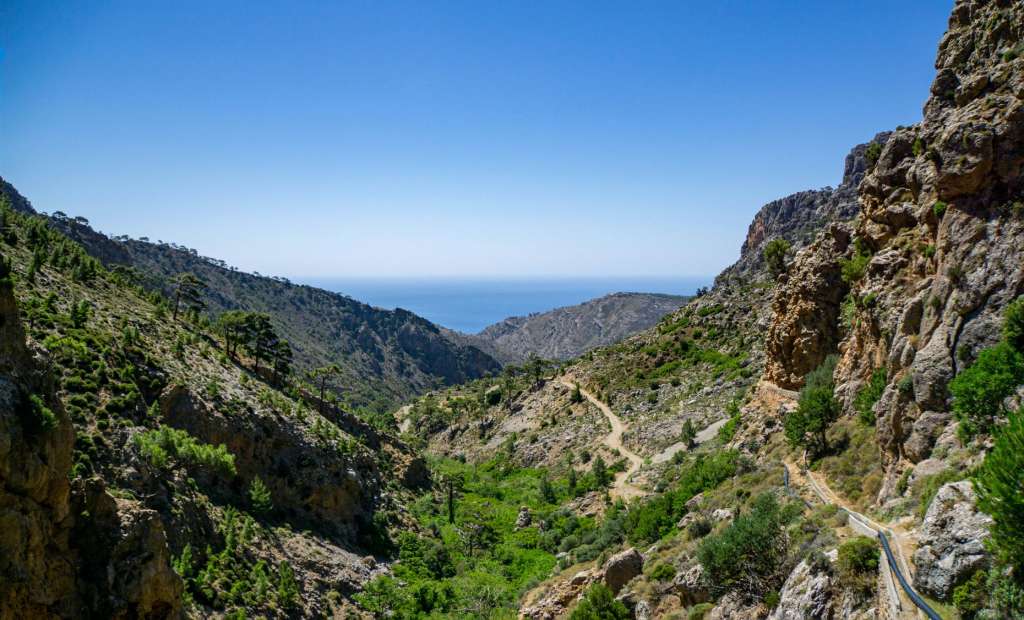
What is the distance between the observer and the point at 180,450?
83.3 feet

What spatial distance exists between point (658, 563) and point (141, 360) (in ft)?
95.6

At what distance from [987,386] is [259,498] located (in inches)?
1247

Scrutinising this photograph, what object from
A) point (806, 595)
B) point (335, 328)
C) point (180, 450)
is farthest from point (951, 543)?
point (335, 328)

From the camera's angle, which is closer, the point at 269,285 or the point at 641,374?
the point at 641,374

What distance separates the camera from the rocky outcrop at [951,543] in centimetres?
1066

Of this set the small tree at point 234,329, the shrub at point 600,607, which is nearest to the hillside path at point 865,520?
the shrub at point 600,607

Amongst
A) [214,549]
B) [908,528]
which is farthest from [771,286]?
[214,549]

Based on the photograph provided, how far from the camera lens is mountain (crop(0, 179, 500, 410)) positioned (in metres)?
130

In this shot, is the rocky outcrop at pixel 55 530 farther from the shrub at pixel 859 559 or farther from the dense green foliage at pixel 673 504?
the dense green foliage at pixel 673 504

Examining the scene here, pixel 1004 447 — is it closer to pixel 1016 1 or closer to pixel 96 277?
pixel 1016 1

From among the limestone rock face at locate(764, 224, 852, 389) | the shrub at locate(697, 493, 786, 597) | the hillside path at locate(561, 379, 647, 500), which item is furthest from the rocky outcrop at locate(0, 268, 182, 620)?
the limestone rock face at locate(764, 224, 852, 389)

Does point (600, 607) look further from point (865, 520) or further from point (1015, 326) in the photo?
point (1015, 326)

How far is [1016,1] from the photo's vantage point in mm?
23016

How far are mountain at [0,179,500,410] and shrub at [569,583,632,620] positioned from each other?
324 feet
